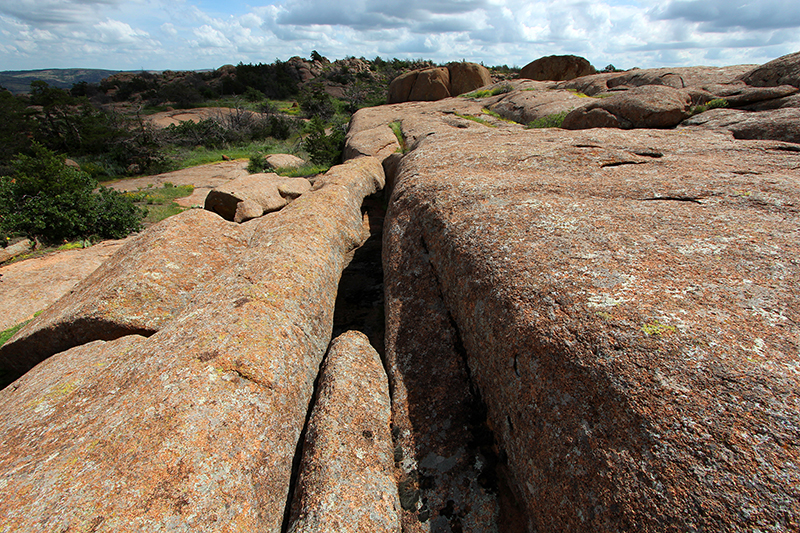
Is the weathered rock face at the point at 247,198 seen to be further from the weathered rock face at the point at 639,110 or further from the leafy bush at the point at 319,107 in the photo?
the leafy bush at the point at 319,107

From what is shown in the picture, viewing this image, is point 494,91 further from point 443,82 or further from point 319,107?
point 319,107

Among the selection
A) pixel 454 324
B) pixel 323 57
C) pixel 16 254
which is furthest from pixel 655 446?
pixel 323 57

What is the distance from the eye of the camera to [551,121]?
11703 millimetres

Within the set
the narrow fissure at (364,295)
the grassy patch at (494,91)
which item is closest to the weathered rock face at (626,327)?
the narrow fissure at (364,295)

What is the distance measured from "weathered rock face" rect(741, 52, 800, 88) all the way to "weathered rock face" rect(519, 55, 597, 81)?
16.0m

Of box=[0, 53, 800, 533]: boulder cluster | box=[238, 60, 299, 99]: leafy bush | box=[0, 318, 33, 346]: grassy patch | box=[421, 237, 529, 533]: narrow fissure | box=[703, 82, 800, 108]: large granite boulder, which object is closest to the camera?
box=[0, 53, 800, 533]: boulder cluster

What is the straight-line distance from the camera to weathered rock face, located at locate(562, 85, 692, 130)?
352 inches

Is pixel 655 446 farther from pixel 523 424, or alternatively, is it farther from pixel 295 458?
pixel 295 458

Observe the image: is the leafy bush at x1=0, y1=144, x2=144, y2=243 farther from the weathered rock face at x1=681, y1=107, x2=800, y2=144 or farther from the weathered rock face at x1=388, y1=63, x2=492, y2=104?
the weathered rock face at x1=388, y1=63, x2=492, y2=104

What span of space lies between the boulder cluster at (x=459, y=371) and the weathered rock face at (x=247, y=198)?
1802 millimetres

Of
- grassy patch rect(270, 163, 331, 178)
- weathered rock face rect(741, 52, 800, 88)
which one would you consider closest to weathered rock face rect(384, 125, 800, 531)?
weathered rock face rect(741, 52, 800, 88)

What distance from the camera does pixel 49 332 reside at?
452 centimetres

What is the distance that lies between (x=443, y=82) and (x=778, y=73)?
1946 centimetres

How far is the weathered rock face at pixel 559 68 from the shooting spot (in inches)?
966
